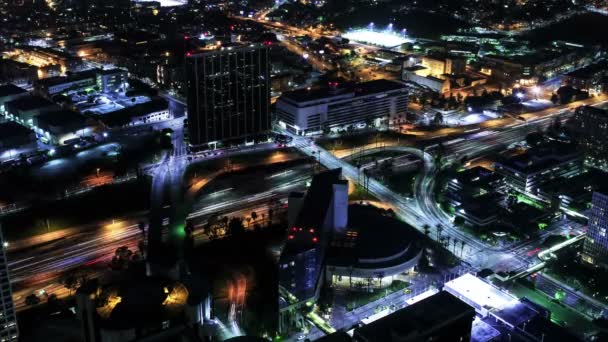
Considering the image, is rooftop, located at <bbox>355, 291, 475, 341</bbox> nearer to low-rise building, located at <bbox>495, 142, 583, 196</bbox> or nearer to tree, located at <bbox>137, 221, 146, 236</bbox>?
tree, located at <bbox>137, 221, 146, 236</bbox>

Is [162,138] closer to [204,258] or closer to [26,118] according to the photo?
[26,118]

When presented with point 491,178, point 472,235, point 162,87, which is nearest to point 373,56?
point 162,87

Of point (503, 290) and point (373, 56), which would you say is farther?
point (373, 56)

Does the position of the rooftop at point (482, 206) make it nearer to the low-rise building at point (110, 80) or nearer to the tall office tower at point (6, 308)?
the tall office tower at point (6, 308)

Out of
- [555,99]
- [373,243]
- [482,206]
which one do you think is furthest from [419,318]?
[555,99]

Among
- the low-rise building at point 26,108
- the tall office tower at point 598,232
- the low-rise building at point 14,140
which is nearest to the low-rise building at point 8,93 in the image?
the low-rise building at point 26,108

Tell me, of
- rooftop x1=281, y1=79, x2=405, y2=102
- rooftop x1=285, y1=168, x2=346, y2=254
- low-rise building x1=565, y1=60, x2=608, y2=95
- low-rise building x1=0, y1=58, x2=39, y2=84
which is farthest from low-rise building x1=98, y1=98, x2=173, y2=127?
low-rise building x1=565, y1=60, x2=608, y2=95

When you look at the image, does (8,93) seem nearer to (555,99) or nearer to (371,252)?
(371,252)
